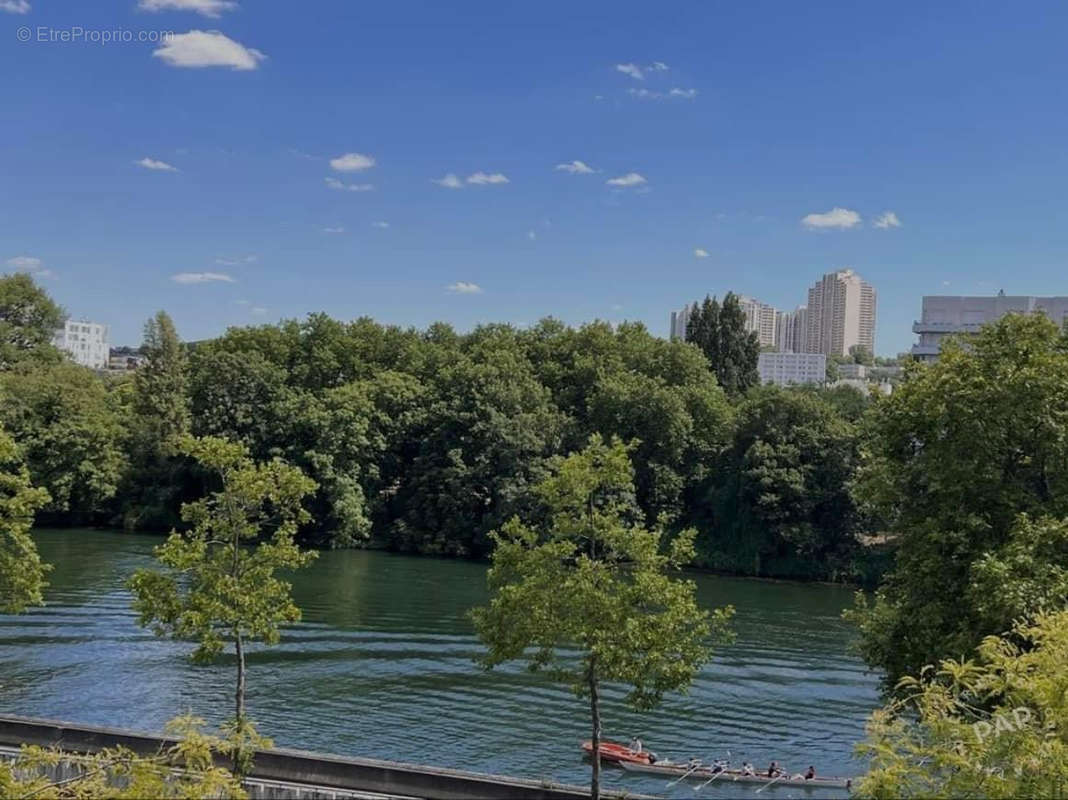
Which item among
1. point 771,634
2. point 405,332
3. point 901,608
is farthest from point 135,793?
point 405,332

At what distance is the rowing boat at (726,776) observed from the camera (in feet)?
80.9

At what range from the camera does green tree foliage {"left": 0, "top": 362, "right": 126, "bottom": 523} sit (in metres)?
65.9

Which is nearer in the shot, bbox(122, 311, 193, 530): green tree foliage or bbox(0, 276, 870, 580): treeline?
bbox(0, 276, 870, 580): treeline

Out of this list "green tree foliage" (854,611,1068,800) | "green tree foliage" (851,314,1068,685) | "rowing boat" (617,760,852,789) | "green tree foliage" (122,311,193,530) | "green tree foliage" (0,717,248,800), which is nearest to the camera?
"green tree foliage" (0,717,248,800)

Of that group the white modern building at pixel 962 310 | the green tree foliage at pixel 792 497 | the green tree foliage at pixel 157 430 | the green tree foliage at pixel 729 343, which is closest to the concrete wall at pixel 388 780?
the green tree foliage at pixel 792 497

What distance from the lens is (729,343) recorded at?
266 feet

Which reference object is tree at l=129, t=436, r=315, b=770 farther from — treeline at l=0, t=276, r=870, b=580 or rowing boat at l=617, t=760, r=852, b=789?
treeline at l=0, t=276, r=870, b=580

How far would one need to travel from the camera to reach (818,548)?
58.9 metres

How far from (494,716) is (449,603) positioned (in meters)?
16.7

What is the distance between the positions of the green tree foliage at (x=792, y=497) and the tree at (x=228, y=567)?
44.1 meters

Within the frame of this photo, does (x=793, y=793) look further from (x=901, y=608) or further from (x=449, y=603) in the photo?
(x=449, y=603)

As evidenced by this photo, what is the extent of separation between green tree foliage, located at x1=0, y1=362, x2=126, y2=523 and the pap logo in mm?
65538

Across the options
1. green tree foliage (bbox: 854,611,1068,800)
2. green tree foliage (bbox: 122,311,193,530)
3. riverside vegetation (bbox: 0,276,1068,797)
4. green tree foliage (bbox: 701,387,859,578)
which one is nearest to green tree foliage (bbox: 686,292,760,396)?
riverside vegetation (bbox: 0,276,1068,797)

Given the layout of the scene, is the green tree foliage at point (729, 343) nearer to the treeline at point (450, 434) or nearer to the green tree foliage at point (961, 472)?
the treeline at point (450, 434)
